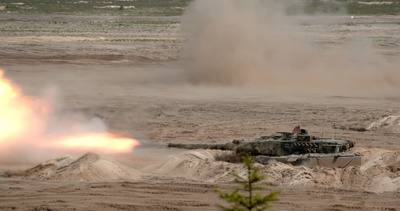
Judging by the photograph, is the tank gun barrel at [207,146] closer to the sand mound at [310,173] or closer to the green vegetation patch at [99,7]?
the sand mound at [310,173]

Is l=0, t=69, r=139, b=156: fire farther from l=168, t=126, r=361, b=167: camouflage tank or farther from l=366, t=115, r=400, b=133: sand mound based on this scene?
l=366, t=115, r=400, b=133: sand mound

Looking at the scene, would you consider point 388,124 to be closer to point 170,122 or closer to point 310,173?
point 170,122

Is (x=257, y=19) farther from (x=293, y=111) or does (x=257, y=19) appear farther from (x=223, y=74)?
(x=293, y=111)

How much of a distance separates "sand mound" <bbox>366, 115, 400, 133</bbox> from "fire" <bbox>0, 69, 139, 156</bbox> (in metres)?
6.99

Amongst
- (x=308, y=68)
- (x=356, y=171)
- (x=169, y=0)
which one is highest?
(x=356, y=171)

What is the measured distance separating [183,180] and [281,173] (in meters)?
2.01

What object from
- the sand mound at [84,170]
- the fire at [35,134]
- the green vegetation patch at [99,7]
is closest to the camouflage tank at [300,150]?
the sand mound at [84,170]

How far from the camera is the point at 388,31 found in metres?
53.4

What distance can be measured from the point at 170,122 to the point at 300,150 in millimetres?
6397

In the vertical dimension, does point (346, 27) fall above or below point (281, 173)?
below

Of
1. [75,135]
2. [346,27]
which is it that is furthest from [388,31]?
[75,135]

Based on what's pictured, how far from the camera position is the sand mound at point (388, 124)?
68.1 ft

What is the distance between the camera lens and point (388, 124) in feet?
69.0

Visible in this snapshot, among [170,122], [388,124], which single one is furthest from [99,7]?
[388,124]
